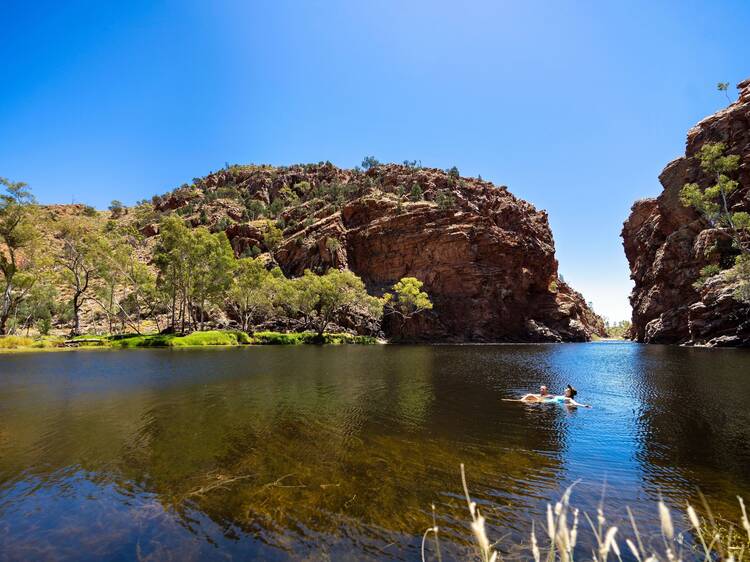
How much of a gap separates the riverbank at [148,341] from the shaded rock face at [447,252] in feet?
107

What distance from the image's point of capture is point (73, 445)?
13.8 m

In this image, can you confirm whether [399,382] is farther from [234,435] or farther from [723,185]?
Result: [723,185]

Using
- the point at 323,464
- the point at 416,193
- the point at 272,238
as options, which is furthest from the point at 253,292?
the point at 323,464

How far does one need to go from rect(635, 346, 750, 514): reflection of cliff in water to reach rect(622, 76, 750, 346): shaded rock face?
41873mm

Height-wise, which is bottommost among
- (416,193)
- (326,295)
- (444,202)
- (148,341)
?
(148,341)

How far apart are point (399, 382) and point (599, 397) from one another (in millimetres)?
12138

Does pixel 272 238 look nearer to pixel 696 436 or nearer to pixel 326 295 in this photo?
pixel 326 295

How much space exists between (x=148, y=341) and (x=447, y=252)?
6972 cm

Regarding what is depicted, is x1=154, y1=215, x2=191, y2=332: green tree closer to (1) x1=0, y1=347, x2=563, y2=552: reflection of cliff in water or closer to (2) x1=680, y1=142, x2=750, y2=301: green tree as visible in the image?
(1) x1=0, y1=347, x2=563, y2=552: reflection of cliff in water

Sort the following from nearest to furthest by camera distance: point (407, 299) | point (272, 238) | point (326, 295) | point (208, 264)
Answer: point (208, 264), point (326, 295), point (407, 299), point (272, 238)

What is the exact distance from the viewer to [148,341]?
58.7 m

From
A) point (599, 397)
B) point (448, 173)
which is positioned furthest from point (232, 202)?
point (599, 397)

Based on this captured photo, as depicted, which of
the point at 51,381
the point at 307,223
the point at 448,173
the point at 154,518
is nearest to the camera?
the point at 154,518

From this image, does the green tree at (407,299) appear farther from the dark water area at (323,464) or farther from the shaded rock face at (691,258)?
the dark water area at (323,464)
